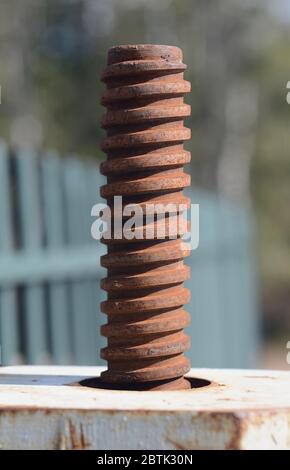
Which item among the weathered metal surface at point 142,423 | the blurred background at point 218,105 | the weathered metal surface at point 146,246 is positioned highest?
the blurred background at point 218,105

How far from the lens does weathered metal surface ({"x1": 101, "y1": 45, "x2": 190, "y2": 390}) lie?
6.06 ft

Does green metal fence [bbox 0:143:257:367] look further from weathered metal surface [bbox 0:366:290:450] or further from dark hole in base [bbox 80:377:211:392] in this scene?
weathered metal surface [bbox 0:366:290:450]

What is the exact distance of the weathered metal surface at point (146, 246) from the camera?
185 centimetres

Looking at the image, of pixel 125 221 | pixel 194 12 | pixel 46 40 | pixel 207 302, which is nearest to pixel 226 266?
pixel 207 302

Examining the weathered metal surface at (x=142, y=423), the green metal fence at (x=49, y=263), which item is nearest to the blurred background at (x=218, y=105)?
the green metal fence at (x=49, y=263)

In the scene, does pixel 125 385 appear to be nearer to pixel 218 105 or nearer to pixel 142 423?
pixel 142 423

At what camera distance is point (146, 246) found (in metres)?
1.86

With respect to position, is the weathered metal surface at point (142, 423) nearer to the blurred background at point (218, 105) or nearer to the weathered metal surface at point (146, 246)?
the weathered metal surface at point (146, 246)

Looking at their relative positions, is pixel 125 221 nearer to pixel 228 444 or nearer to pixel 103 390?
pixel 103 390

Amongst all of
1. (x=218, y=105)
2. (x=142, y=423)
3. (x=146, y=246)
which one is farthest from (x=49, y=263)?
(x=218, y=105)

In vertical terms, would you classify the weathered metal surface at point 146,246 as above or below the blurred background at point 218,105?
below

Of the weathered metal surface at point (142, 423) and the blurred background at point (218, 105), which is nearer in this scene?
the weathered metal surface at point (142, 423)

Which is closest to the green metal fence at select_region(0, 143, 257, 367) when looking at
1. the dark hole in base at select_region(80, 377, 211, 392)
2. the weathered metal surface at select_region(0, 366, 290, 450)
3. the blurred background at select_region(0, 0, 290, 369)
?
the dark hole in base at select_region(80, 377, 211, 392)

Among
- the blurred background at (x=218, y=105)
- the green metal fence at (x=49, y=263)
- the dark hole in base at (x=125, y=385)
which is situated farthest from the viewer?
the blurred background at (x=218, y=105)
